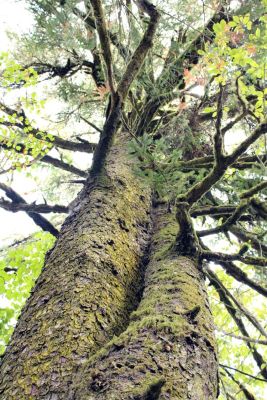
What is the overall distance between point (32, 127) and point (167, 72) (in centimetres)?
174

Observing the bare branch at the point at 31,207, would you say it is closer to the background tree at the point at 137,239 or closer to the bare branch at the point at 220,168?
the background tree at the point at 137,239

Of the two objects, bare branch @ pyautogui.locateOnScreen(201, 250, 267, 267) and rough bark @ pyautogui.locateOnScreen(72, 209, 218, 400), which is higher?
bare branch @ pyautogui.locateOnScreen(201, 250, 267, 267)

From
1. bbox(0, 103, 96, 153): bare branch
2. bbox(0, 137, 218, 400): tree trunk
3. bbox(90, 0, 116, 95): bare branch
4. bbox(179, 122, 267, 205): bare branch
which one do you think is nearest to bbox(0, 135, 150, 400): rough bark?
bbox(0, 137, 218, 400): tree trunk

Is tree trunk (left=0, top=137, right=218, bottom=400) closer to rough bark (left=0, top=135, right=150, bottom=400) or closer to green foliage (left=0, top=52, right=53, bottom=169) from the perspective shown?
rough bark (left=0, top=135, right=150, bottom=400)

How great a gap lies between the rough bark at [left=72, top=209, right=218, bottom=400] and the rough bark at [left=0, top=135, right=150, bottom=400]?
4.2 inches

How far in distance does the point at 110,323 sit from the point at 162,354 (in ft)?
1.23

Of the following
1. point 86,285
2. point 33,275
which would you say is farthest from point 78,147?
point 86,285

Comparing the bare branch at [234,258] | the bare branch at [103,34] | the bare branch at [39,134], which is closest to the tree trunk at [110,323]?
the bare branch at [234,258]

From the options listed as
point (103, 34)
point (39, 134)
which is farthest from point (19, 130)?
point (103, 34)

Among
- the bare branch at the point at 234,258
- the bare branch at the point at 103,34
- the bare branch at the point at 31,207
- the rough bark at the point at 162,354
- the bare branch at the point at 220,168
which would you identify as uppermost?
the bare branch at the point at 103,34

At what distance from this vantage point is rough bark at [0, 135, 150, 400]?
1.48 m

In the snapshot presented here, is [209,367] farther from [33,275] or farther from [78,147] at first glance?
[78,147]

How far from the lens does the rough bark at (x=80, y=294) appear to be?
4.84ft

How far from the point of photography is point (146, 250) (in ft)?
8.79
